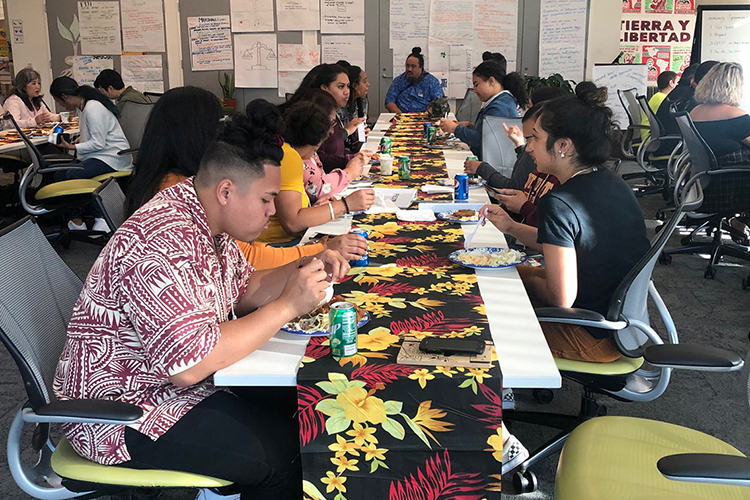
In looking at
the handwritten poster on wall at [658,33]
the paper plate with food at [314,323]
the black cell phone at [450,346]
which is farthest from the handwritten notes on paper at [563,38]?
the black cell phone at [450,346]

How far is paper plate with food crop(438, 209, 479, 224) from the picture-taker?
2.61 m

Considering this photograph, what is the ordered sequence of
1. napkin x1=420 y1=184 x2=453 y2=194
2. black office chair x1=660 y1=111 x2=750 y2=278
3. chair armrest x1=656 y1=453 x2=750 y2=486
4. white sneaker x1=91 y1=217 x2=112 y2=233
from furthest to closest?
1. white sneaker x1=91 y1=217 x2=112 y2=233
2. black office chair x1=660 y1=111 x2=750 y2=278
3. napkin x1=420 y1=184 x2=453 y2=194
4. chair armrest x1=656 y1=453 x2=750 y2=486

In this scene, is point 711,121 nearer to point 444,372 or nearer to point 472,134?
point 472,134

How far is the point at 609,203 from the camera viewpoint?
204 centimetres

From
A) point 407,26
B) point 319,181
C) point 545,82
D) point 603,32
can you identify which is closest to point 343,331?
point 319,181

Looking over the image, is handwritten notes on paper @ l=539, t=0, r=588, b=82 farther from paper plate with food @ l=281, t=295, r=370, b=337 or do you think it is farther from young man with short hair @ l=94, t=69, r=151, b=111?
paper plate with food @ l=281, t=295, r=370, b=337

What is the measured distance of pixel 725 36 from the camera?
374 inches

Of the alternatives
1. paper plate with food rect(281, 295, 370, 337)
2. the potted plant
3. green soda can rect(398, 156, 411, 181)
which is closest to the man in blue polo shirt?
the potted plant

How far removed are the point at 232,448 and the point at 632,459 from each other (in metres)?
0.86

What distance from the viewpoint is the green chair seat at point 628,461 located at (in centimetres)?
140

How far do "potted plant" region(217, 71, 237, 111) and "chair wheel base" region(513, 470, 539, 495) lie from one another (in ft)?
23.2

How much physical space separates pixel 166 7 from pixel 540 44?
4528 mm

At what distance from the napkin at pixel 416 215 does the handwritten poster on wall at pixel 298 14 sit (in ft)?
20.7

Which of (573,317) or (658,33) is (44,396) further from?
(658,33)
